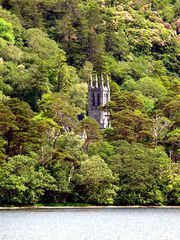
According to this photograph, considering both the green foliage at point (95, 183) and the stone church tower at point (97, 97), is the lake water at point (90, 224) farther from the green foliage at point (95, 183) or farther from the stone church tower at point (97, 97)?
the stone church tower at point (97, 97)

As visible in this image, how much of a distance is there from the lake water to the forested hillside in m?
4.87

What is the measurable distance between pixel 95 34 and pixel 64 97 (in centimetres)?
4415

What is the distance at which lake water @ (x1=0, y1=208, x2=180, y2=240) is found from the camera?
59562 millimetres

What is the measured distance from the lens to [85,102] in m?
137

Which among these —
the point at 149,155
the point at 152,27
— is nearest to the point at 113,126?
the point at 149,155

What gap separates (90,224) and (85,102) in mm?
70718

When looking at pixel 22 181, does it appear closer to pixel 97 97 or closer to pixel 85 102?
pixel 97 97

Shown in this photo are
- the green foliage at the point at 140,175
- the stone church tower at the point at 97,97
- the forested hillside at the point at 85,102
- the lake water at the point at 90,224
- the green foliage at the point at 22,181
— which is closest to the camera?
the lake water at the point at 90,224

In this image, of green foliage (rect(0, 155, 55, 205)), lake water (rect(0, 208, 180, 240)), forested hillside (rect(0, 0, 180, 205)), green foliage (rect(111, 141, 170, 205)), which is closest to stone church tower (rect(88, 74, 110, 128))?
forested hillside (rect(0, 0, 180, 205))

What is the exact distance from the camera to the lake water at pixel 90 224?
5956 cm

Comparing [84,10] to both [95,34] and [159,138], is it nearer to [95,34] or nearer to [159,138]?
[95,34]

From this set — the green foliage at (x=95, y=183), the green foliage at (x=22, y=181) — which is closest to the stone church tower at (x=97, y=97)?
the green foliage at (x=95, y=183)

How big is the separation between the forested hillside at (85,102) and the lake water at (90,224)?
4.87m

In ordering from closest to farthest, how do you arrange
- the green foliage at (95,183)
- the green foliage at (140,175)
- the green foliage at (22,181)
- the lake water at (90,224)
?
1. the lake water at (90,224)
2. the green foliage at (22,181)
3. the green foliage at (95,183)
4. the green foliage at (140,175)
